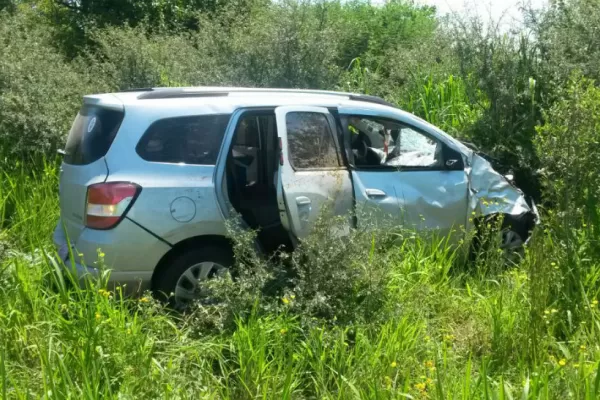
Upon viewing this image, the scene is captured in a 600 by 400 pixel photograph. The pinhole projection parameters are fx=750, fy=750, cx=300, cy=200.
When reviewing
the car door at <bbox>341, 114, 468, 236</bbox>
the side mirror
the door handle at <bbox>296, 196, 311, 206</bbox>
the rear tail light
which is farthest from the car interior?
the side mirror

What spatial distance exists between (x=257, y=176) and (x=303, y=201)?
1.64ft

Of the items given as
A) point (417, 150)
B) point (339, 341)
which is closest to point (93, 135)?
point (339, 341)

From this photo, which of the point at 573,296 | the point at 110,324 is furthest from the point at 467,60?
the point at 110,324

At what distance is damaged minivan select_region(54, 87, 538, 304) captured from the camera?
5.43m

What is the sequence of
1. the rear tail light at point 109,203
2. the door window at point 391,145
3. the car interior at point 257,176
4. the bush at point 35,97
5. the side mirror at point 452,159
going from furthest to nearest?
the bush at point 35,97, the side mirror at point 452,159, the door window at point 391,145, the car interior at point 257,176, the rear tail light at point 109,203

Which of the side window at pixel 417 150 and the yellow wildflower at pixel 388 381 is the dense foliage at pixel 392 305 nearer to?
the yellow wildflower at pixel 388 381

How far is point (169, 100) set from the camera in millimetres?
5797

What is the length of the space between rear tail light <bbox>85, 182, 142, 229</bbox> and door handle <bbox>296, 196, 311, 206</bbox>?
48.6 inches

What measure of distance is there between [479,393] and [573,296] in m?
1.82

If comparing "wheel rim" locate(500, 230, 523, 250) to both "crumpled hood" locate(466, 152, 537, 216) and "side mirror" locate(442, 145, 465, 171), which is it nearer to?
"crumpled hood" locate(466, 152, 537, 216)

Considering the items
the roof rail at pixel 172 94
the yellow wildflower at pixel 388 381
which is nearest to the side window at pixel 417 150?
the roof rail at pixel 172 94

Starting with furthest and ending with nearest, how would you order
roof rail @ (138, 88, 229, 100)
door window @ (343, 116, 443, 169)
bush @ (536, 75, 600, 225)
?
1. door window @ (343, 116, 443, 169)
2. roof rail @ (138, 88, 229, 100)
3. bush @ (536, 75, 600, 225)

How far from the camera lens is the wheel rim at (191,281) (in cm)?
Result: 560

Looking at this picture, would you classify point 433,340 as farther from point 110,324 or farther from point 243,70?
point 243,70
